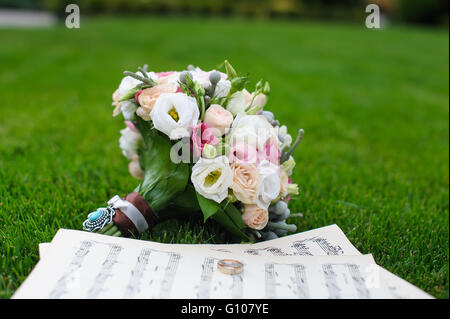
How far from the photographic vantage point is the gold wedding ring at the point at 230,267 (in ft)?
3.84

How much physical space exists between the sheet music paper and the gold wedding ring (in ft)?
0.05

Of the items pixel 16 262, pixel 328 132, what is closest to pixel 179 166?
pixel 16 262

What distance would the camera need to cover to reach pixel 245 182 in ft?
4.25

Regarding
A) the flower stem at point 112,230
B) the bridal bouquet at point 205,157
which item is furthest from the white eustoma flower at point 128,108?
the flower stem at point 112,230

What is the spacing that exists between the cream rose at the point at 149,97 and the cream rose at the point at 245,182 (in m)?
0.32

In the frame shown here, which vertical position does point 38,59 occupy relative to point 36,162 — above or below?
above

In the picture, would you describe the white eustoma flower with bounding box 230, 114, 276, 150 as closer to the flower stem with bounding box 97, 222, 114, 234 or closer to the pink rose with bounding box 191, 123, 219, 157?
the pink rose with bounding box 191, 123, 219, 157

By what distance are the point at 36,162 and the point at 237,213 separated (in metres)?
1.29

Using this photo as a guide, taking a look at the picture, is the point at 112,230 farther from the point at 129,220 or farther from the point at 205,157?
the point at 205,157

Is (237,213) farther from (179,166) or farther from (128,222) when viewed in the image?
(128,222)

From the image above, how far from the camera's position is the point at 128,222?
1407mm

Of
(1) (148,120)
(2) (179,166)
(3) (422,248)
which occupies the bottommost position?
(3) (422,248)

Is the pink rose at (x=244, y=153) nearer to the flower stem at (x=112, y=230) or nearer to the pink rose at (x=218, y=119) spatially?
the pink rose at (x=218, y=119)
